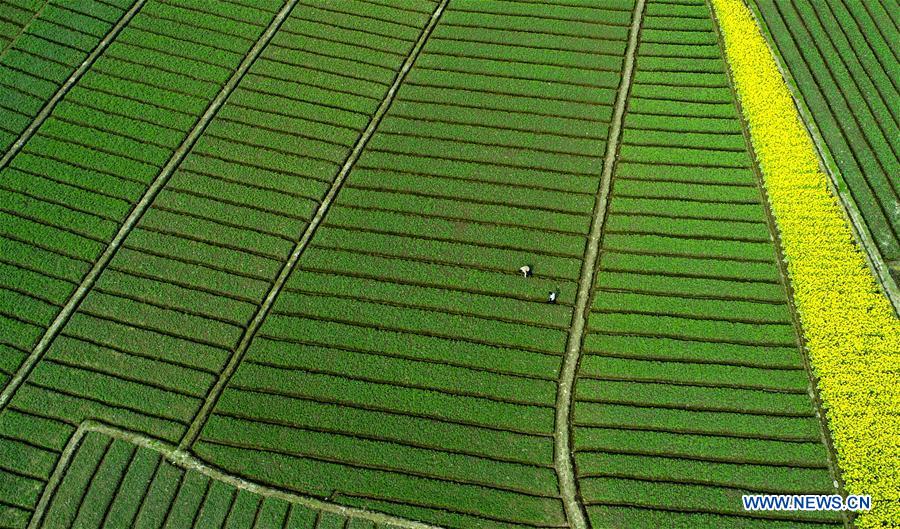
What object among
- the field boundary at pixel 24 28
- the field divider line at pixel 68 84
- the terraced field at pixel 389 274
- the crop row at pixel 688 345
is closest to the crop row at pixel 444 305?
the terraced field at pixel 389 274

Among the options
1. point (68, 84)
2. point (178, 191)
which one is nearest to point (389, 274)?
point (178, 191)

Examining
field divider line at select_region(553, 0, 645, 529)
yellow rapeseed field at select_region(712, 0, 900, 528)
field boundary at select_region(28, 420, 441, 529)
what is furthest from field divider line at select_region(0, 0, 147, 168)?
yellow rapeseed field at select_region(712, 0, 900, 528)

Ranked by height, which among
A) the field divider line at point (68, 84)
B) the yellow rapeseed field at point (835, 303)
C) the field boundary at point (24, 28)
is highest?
the field boundary at point (24, 28)

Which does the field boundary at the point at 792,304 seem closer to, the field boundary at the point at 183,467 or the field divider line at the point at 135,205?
the field boundary at the point at 183,467

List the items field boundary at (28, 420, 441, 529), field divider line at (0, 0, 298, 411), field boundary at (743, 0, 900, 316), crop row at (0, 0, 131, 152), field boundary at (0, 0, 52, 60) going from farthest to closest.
→ field boundary at (0, 0, 52, 60)
crop row at (0, 0, 131, 152)
field boundary at (743, 0, 900, 316)
field divider line at (0, 0, 298, 411)
field boundary at (28, 420, 441, 529)

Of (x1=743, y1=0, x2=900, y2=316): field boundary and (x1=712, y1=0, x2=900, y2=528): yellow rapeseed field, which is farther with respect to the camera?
(x1=743, y1=0, x2=900, y2=316): field boundary

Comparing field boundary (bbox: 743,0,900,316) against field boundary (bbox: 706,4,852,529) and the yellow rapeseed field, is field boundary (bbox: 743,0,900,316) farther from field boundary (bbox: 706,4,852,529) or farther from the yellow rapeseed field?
field boundary (bbox: 706,4,852,529)
